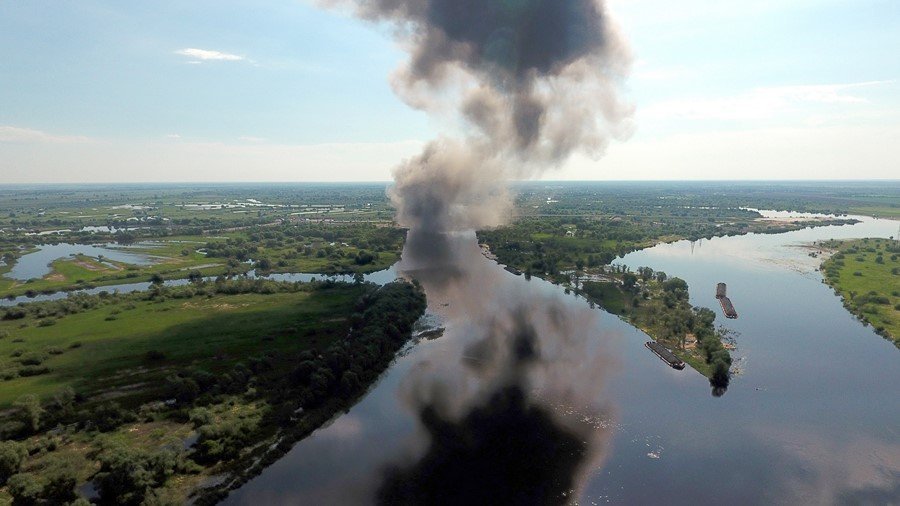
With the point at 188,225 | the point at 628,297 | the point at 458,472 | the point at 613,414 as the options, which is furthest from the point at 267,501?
the point at 188,225

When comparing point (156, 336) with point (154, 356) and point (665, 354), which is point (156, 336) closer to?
point (154, 356)

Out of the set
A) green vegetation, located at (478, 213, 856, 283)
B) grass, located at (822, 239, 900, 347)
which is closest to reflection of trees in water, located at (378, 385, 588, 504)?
grass, located at (822, 239, 900, 347)

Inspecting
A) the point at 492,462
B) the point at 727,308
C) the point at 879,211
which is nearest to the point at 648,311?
the point at 727,308

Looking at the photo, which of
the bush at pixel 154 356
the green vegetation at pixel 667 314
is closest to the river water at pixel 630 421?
the green vegetation at pixel 667 314

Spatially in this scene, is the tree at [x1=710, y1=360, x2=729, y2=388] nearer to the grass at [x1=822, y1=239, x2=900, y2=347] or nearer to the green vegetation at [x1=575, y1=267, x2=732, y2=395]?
the green vegetation at [x1=575, y1=267, x2=732, y2=395]

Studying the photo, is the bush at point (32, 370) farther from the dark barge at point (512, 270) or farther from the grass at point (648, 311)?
the dark barge at point (512, 270)
